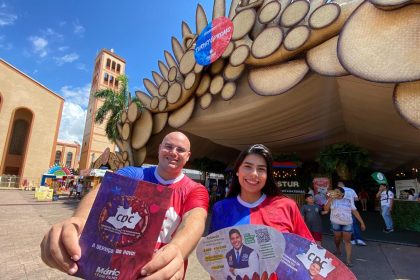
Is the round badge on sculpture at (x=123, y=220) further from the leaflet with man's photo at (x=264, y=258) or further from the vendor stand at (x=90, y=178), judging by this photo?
the vendor stand at (x=90, y=178)

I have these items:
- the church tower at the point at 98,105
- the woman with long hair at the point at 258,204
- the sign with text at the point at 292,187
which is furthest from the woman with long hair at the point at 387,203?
the church tower at the point at 98,105

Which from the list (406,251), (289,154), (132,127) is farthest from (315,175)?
(132,127)

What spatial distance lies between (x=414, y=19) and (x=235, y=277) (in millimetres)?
5341

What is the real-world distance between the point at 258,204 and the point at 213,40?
7077 millimetres

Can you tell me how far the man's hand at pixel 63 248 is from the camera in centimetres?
96

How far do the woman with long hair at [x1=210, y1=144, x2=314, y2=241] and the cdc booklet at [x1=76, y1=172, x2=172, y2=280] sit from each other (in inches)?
28.0

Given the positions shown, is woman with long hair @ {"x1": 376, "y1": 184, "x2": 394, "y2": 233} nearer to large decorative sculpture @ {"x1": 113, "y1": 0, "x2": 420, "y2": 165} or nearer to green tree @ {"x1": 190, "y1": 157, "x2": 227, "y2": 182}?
large decorative sculpture @ {"x1": 113, "y1": 0, "x2": 420, "y2": 165}

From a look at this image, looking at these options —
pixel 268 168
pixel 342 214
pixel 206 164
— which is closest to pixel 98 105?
pixel 206 164

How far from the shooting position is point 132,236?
0.99 metres

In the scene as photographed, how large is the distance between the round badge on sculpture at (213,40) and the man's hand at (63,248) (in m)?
7.03

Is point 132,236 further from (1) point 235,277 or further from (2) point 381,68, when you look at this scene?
(2) point 381,68

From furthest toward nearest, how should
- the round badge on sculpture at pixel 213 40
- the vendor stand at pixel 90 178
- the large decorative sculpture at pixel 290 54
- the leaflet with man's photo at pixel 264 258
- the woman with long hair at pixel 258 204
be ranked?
the vendor stand at pixel 90 178
the round badge on sculpture at pixel 213 40
the large decorative sculpture at pixel 290 54
the woman with long hair at pixel 258 204
the leaflet with man's photo at pixel 264 258

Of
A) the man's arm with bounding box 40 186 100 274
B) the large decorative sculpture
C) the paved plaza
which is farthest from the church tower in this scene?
the man's arm with bounding box 40 186 100 274

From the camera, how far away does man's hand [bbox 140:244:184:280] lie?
906mm
